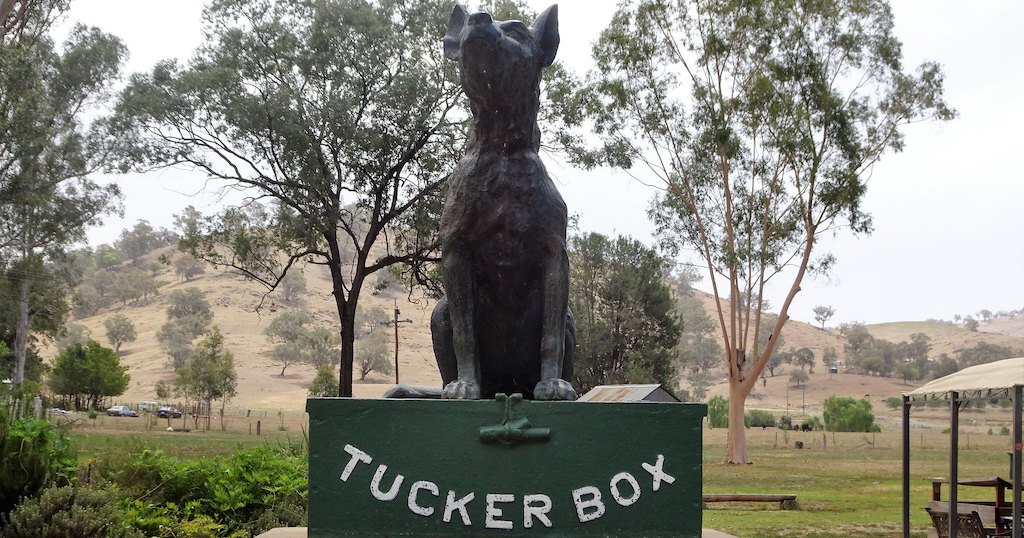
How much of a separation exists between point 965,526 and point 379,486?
10500 mm

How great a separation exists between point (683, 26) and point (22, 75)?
19374 mm

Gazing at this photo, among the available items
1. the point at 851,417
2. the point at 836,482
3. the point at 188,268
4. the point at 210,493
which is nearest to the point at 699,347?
the point at 851,417

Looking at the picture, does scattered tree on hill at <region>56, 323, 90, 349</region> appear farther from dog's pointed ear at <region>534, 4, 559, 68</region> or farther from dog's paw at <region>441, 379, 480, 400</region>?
dog's pointed ear at <region>534, 4, 559, 68</region>

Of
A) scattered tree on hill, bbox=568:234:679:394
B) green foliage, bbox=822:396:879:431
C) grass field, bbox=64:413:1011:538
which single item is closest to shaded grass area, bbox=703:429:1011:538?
grass field, bbox=64:413:1011:538

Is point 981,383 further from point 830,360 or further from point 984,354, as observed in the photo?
point 830,360

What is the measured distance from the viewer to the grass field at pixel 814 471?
16.2 meters

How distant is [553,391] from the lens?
3861 millimetres

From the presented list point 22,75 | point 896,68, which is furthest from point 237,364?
point 896,68

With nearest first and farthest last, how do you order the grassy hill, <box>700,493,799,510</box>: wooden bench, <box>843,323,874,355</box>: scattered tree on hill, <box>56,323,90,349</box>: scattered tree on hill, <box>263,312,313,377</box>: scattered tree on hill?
<box>700,493,799,510</box>: wooden bench → the grassy hill → <box>263,312,313,377</box>: scattered tree on hill → <box>56,323,90,349</box>: scattered tree on hill → <box>843,323,874,355</box>: scattered tree on hill

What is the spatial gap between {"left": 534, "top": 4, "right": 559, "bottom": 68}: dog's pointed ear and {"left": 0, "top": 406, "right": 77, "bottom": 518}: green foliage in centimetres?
627

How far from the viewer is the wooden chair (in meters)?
11.2

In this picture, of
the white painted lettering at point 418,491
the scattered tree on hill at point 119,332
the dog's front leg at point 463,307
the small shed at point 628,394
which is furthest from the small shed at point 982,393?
the scattered tree on hill at point 119,332

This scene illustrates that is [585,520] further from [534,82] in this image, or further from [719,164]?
[719,164]

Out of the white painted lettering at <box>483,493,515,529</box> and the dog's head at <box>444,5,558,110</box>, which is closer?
the white painted lettering at <box>483,493,515,529</box>
